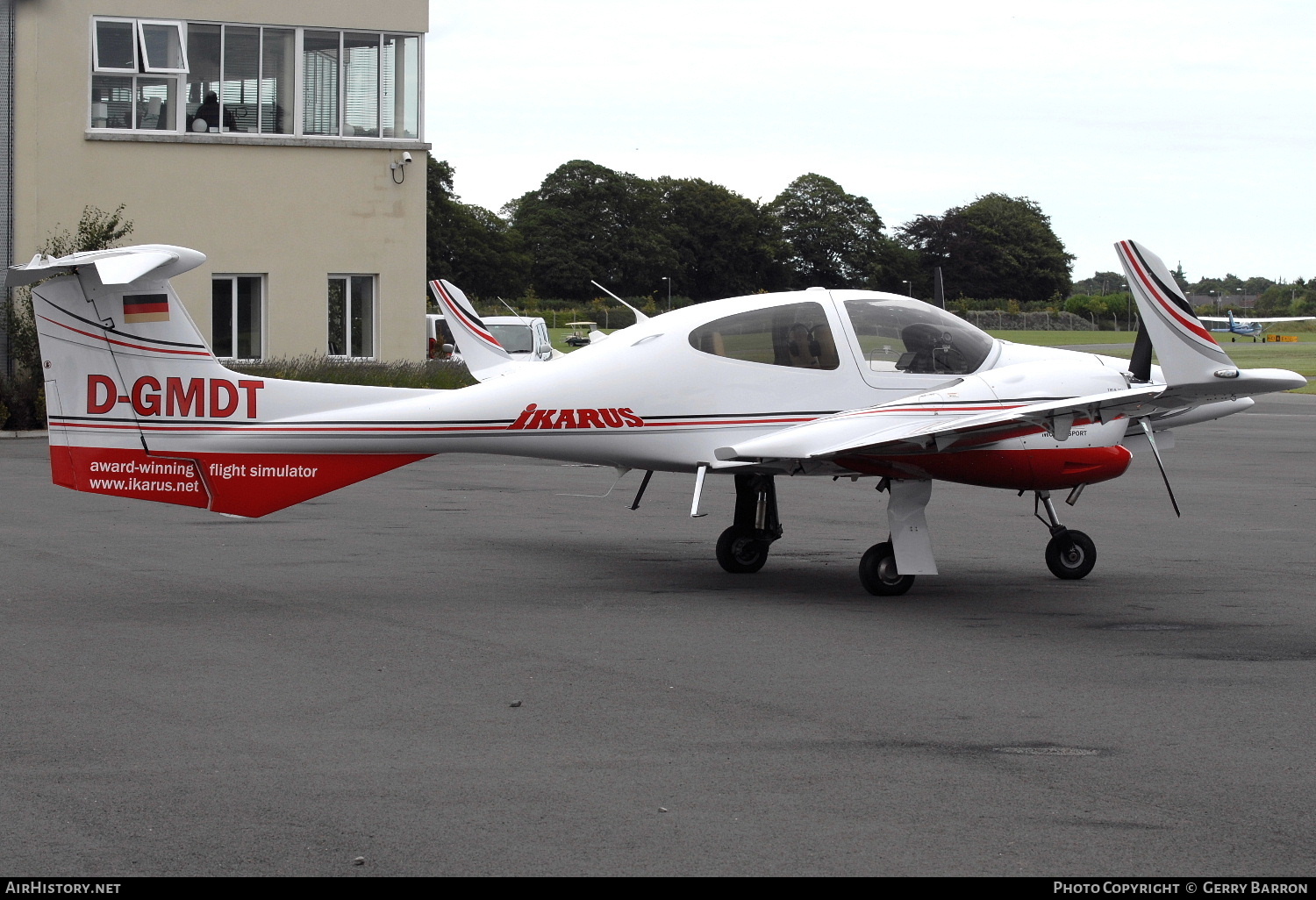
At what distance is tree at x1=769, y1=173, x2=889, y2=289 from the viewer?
74.4 m

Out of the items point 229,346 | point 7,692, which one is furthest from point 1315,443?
point 7,692

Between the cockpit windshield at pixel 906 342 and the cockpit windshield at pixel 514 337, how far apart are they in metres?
26.6

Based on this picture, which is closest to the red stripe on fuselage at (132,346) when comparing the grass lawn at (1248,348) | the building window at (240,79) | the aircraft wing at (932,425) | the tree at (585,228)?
the aircraft wing at (932,425)

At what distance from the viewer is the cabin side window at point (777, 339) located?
11500 millimetres

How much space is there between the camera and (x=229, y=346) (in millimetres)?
30391

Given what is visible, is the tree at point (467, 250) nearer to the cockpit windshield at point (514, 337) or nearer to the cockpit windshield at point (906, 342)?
the cockpit windshield at point (514, 337)

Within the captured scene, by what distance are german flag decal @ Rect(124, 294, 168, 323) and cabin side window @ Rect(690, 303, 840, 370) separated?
4.02 metres

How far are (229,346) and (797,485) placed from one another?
15.7 meters

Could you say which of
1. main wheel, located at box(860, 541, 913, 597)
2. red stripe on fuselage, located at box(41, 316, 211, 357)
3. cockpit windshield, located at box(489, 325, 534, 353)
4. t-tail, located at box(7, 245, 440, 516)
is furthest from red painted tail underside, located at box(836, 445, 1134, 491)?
cockpit windshield, located at box(489, 325, 534, 353)

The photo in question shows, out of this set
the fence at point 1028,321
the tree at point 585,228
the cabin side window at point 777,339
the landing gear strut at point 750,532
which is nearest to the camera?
the cabin side window at point 777,339

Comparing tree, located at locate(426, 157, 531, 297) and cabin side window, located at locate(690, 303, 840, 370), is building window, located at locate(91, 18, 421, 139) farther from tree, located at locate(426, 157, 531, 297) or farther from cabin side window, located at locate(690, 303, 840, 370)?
tree, located at locate(426, 157, 531, 297)

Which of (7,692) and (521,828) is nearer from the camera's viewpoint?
(521,828)

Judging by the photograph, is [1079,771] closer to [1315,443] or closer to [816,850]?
[816,850]

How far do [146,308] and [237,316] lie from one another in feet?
67.8
